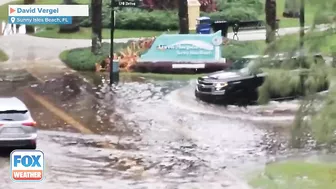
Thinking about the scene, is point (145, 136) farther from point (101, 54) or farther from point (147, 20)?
point (147, 20)

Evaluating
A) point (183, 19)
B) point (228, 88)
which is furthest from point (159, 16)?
point (228, 88)

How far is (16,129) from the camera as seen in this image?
14.1 meters

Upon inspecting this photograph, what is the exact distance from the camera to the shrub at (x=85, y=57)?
23.4 metres

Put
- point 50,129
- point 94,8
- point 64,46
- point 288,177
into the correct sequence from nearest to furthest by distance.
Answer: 1. point 288,177
2. point 50,129
3. point 94,8
4. point 64,46

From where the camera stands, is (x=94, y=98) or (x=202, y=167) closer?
(x=202, y=167)

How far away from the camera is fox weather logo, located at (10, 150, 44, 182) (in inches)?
512

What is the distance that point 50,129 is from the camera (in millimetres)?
16781

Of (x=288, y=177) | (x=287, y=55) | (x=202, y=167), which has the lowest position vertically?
(x=202, y=167)

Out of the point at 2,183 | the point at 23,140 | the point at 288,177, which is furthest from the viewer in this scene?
the point at 23,140

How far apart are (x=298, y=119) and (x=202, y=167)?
23.7 ft

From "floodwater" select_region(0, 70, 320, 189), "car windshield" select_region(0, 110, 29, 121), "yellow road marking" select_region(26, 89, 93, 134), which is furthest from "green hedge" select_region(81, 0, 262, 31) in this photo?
"car windshield" select_region(0, 110, 29, 121)

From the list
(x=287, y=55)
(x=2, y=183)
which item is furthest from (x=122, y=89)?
(x=287, y=55)

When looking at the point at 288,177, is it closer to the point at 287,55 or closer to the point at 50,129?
the point at 287,55
